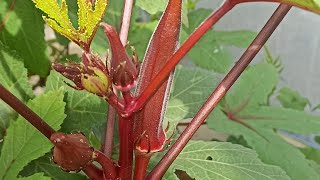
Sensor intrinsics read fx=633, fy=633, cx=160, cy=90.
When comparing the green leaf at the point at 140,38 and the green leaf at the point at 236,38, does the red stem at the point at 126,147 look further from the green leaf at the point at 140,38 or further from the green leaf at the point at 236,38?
the green leaf at the point at 236,38

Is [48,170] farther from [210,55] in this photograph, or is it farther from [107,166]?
[210,55]

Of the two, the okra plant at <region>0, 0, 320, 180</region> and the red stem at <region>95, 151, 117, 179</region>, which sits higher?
the okra plant at <region>0, 0, 320, 180</region>

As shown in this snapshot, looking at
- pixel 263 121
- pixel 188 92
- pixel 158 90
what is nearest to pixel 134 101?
pixel 158 90

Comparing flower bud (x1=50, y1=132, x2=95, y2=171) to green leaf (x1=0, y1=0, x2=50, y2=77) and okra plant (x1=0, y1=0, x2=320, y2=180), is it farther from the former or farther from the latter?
green leaf (x1=0, y1=0, x2=50, y2=77)

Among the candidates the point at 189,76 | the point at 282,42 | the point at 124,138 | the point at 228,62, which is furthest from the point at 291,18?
the point at 124,138

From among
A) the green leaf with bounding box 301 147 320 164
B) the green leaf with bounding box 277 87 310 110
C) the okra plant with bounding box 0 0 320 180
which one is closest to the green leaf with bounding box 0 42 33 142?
the okra plant with bounding box 0 0 320 180

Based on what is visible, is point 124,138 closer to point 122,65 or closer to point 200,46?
point 122,65

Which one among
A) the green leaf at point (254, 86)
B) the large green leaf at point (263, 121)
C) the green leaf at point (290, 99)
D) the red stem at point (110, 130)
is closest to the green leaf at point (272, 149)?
the large green leaf at point (263, 121)
